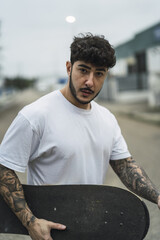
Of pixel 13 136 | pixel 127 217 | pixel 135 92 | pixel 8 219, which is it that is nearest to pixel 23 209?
pixel 8 219

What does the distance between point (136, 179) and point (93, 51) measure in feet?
3.09

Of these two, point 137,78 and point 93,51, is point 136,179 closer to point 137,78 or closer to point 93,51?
point 93,51

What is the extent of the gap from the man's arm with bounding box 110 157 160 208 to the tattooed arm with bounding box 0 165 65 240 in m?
0.61

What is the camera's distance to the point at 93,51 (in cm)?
182

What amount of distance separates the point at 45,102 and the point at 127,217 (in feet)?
2.86

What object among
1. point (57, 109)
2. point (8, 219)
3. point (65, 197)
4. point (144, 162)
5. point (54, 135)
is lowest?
point (144, 162)

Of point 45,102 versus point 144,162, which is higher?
point 45,102

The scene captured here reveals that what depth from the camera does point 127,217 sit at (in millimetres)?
1846

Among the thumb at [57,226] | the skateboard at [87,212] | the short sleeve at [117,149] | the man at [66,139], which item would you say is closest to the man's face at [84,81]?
the man at [66,139]

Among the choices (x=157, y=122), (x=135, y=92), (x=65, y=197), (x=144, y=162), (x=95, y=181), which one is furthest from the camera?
(x=135, y=92)

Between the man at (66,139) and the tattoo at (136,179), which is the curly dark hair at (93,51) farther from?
the tattoo at (136,179)

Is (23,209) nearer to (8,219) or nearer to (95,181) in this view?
(8,219)

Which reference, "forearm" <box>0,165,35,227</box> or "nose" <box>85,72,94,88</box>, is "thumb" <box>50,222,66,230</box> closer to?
"forearm" <box>0,165,35,227</box>

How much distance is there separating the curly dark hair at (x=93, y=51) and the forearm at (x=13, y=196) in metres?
0.81
